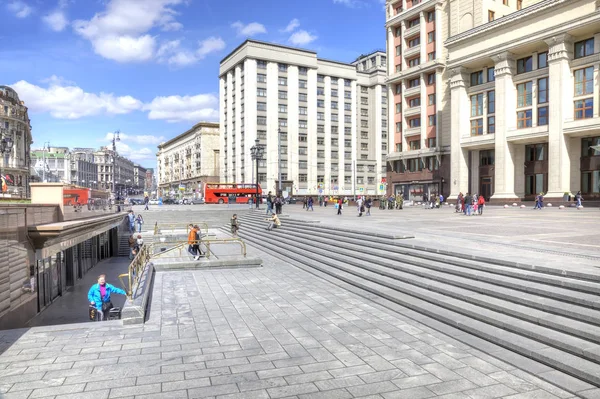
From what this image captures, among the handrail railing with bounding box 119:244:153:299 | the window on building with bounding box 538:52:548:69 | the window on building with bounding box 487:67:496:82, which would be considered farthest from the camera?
the window on building with bounding box 487:67:496:82

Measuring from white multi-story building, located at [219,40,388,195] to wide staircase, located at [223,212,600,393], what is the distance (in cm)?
5781

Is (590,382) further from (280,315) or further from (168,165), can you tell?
(168,165)

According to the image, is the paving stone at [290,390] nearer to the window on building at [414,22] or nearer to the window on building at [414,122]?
the window on building at [414,122]

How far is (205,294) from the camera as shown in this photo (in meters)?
10.4

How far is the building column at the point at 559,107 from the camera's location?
3544 centimetres

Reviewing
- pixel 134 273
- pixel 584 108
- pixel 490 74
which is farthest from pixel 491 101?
pixel 134 273

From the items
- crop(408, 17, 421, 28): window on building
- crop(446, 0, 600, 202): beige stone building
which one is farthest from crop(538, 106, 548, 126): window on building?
crop(408, 17, 421, 28): window on building

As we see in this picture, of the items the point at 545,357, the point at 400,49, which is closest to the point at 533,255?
the point at 545,357

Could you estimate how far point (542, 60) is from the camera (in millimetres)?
38531

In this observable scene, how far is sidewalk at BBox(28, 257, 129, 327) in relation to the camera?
13.4 meters

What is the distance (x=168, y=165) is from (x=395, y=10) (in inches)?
3757

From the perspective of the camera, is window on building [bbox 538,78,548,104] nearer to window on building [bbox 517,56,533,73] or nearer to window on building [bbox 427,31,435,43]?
window on building [bbox 517,56,533,73]

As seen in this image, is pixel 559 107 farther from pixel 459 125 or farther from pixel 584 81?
pixel 459 125

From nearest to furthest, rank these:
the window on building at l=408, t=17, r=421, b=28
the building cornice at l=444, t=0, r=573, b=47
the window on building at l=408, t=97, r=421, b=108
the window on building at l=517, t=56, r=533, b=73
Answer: the building cornice at l=444, t=0, r=573, b=47
the window on building at l=517, t=56, r=533, b=73
the window on building at l=408, t=17, r=421, b=28
the window on building at l=408, t=97, r=421, b=108
